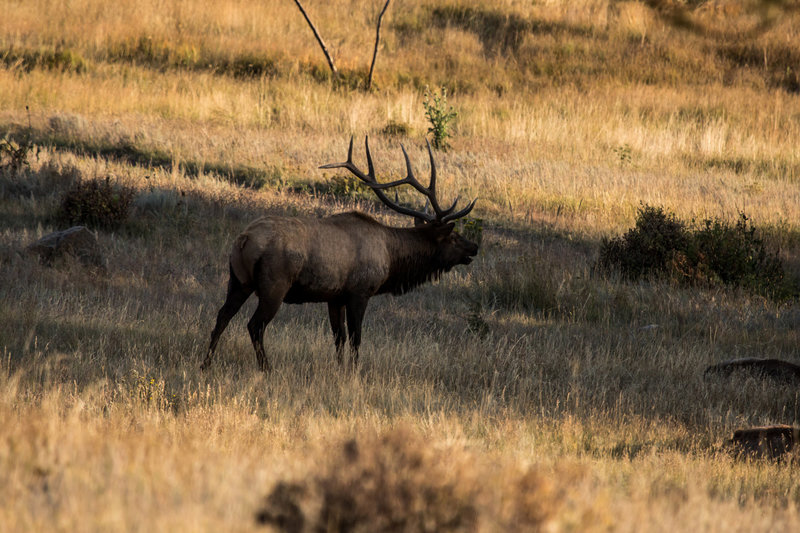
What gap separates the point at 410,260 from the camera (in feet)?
28.0

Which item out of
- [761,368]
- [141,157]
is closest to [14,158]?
[141,157]

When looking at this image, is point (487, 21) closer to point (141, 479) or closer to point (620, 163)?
point (620, 163)

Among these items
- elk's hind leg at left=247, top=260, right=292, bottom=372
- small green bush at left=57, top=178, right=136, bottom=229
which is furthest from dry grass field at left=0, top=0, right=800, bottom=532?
elk's hind leg at left=247, top=260, right=292, bottom=372

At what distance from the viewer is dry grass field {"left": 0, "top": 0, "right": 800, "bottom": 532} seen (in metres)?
3.45

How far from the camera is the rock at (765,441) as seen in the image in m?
6.13

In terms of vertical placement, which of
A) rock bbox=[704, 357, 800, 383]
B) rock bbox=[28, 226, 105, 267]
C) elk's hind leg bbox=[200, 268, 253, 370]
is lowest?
rock bbox=[28, 226, 105, 267]

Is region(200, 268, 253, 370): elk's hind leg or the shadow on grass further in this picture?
the shadow on grass

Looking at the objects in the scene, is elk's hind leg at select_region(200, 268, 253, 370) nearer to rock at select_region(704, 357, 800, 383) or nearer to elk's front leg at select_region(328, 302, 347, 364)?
elk's front leg at select_region(328, 302, 347, 364)

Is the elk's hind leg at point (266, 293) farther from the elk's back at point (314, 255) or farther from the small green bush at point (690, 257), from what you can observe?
the small green bush at point (690, 257)

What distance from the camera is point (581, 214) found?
15.8 m

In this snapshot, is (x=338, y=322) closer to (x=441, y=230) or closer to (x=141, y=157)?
(x=441, y=230)

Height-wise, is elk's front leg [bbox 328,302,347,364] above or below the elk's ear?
below

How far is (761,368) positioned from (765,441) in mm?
2483

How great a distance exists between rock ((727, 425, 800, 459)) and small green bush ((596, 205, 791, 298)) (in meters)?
6.02
